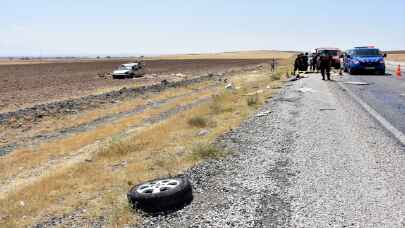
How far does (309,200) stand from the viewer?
5207 millimetres

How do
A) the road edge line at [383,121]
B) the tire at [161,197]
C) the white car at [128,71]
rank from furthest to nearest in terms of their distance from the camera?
the white car at [128,71], the road edge line at [383,121], the tire at [161,197]

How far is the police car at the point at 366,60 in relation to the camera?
96.7 ft

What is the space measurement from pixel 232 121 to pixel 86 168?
5052mm

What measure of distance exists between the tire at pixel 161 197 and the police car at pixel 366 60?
2689cm

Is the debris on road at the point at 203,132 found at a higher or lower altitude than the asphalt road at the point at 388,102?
lower

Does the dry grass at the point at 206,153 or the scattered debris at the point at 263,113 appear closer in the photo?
the dry grass at the point at 206,153

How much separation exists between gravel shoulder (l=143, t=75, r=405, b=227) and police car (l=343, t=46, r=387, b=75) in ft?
68.3

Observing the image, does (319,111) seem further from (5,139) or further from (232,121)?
(5,139)

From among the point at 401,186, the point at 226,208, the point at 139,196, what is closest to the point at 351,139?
the point at 401,186

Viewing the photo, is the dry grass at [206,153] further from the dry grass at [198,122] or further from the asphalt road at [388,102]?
the dry grass at [198,122]

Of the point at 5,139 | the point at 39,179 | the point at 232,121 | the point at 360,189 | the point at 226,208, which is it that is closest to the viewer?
the point at 226,208

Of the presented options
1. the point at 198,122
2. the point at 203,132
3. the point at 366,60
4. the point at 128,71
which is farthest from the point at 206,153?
the point at 128,71

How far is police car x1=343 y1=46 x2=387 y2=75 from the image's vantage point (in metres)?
29.5

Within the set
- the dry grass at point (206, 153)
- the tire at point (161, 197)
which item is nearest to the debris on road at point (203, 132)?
the dry grass at point (206, 153)
